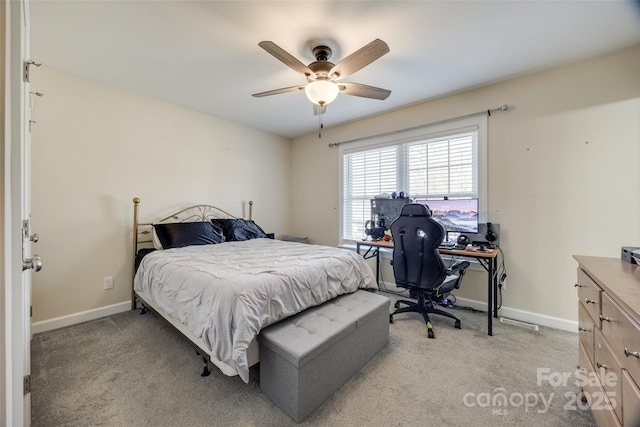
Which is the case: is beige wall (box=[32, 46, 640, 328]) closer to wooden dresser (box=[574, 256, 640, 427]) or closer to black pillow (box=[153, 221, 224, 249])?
black pillow (box=[153, 221, 224, 249])

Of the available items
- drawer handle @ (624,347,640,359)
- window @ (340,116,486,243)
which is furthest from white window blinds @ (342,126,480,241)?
drawer handle @ (624,347,640,359)

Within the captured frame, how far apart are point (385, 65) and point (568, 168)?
1980mm

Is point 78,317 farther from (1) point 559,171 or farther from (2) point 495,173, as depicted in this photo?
(1) point 559,171

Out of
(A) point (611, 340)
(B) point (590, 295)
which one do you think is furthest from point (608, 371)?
(B) point (590, 295)

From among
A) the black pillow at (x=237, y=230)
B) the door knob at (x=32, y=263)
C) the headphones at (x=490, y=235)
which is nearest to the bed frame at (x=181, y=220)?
the black pillow at (x=237, y=230)

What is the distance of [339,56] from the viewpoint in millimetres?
2246

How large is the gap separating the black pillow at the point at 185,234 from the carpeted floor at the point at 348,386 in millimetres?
929

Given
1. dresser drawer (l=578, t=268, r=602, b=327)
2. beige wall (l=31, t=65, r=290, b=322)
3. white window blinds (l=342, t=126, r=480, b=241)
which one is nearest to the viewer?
dresser drawer (l=578, t=268, r=602, b=327)

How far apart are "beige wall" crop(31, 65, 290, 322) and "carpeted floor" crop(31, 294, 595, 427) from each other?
1.89ft

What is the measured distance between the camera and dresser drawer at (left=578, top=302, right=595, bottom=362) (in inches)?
50.8

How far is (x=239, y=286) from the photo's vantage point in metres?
1.51

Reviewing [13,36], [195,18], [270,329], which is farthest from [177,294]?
[195,18]

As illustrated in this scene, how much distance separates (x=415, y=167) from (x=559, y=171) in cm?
141

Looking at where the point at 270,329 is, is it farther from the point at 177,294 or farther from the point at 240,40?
the point at 240,40
